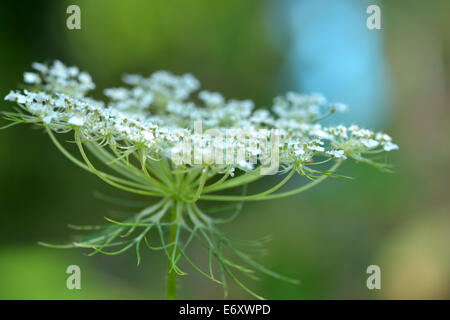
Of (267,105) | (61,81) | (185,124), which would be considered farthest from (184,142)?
(267,105)

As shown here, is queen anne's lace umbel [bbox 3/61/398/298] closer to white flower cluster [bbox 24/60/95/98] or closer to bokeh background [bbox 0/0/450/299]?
white flower cluster [bbox 24/60/95/98]

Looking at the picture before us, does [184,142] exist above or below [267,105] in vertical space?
below

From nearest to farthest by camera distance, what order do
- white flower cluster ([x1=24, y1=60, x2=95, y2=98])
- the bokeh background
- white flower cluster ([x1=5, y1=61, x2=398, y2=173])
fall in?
white flower cluster ([x1=5, y1=61, x2=398, y2=173]) < white flower cluster ([x1=24, y1=60, x2=95, y2=98]) < the bokeh background

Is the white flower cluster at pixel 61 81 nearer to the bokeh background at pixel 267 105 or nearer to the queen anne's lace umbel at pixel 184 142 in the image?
the queen anne's lace umbel at pixel 184 142

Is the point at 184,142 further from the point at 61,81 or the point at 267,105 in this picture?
the point at 267,105

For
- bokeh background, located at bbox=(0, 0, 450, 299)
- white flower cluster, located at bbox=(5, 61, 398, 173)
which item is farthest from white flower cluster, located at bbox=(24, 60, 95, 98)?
bokeh background, located at bbox=(0, 0, 450, 299)

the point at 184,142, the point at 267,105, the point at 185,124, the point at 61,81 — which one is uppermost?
the point at 267,105

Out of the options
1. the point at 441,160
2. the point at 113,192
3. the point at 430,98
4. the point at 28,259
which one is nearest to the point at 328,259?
the point at 441,160
